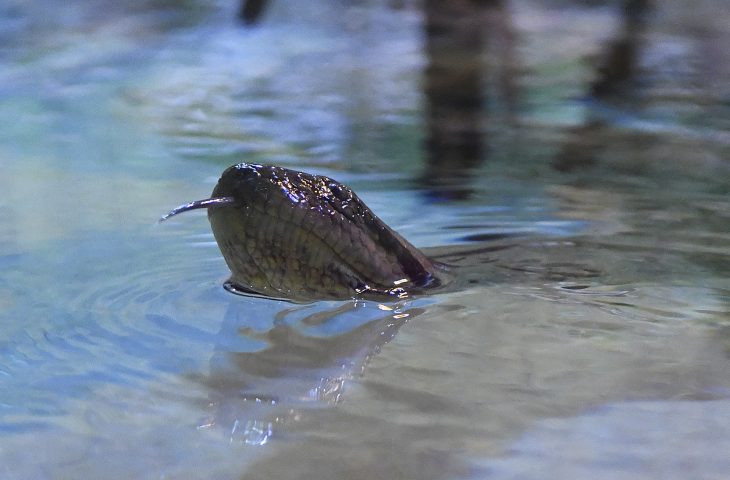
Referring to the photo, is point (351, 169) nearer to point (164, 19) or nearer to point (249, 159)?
point (249, 159)

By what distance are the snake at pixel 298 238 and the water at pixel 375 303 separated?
82 mm

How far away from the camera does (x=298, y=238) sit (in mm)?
2340

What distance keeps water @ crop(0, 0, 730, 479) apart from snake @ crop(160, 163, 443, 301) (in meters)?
0.08

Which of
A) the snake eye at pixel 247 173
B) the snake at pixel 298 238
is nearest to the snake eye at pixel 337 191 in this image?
the snake at pixel 298 238

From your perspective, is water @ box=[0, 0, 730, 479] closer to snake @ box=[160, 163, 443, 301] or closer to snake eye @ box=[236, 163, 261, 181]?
snake @ box=[160, 163, 443, 301]

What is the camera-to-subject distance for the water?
4.90 feet

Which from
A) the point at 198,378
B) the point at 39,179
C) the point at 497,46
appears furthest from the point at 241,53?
the point at 198,378

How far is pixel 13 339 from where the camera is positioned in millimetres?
2088

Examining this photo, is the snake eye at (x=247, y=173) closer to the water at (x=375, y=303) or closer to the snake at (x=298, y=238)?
the snake at (x=298, y=238)

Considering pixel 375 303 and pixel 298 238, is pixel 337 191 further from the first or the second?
pixel 375 303

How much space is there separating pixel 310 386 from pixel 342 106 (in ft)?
14.3

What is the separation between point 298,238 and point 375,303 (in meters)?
0.24

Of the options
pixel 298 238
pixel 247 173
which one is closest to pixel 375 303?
pixel 298 238

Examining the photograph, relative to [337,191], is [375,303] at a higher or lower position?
lower
